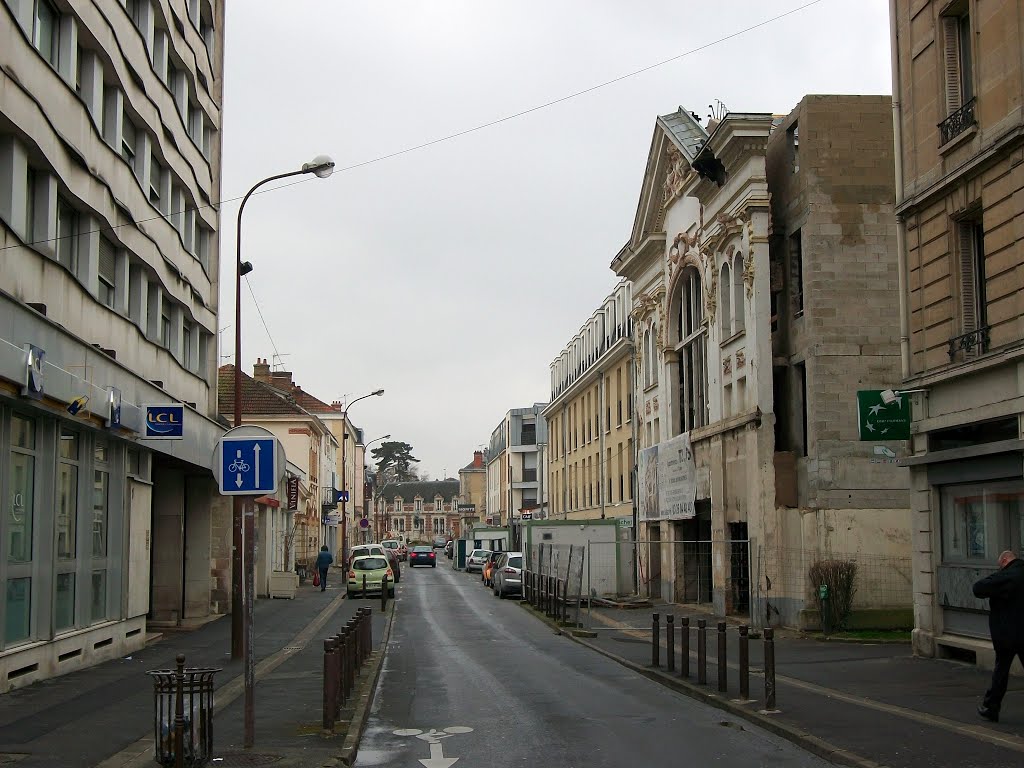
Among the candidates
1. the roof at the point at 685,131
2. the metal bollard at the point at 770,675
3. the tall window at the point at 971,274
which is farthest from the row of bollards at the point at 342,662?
the roof at the point at 685,131

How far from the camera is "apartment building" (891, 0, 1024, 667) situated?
52.4 ft

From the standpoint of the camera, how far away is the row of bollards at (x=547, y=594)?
29828 millimetres

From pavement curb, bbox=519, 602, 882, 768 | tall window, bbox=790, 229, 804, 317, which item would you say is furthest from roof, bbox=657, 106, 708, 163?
pavement curb, bbox=519, 602, 882, 768

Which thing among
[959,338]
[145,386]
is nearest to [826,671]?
[959,338]

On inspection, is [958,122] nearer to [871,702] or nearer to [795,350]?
[871,702]

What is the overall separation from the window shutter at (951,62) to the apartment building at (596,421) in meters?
23.1

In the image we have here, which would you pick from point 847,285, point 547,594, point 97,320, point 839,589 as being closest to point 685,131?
point 847,285

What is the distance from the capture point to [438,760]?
10.5 m

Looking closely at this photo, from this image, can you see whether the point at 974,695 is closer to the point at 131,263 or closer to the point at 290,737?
the point at 290,737

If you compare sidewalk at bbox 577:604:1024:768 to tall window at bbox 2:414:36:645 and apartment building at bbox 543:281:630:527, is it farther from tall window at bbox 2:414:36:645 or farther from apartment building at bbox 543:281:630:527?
apartment building at bbox 543:281:630:527

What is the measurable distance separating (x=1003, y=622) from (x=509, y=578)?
30877 mm

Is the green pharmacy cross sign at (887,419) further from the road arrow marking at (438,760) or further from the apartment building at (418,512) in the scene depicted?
the apartment building at (418,512)

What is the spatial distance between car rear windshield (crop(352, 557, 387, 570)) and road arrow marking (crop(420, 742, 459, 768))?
30.0m

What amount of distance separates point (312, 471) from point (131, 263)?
39859 millimetres
